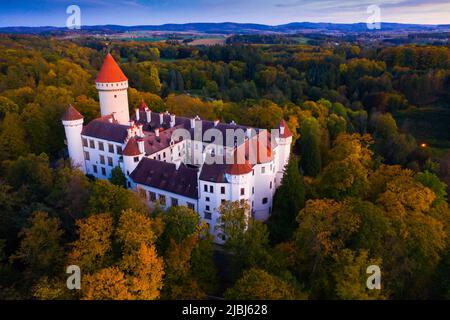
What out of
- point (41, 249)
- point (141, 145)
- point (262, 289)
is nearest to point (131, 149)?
point (141, 145)

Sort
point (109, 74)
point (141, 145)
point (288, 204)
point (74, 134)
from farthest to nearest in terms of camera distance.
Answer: point (109, 74) < point (74, 134) < point (141, 145) < point (288, 204)

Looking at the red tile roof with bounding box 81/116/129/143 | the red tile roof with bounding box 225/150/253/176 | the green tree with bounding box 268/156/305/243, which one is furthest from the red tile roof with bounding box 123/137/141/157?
the green tree with bounding box 268/156/305/243

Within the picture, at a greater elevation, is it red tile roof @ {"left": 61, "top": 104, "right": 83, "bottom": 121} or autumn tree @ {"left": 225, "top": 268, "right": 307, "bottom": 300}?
red tile roof @ {"left": 61, "top": 104, "right": 83, "bottom": 121}

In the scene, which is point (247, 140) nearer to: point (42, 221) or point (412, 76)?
point (42, 221)

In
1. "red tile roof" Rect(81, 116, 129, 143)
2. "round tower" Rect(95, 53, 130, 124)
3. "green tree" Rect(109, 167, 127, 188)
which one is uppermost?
"round tower" Rect(95, 53, 130, 124)

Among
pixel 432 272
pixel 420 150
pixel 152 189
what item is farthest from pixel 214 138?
pixel 420 150

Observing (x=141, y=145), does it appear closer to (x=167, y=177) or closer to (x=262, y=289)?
(x=167, y=177)

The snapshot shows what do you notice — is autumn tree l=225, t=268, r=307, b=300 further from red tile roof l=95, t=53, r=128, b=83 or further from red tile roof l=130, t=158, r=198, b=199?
red tile roof l=95, t=53, r=128, b=83
